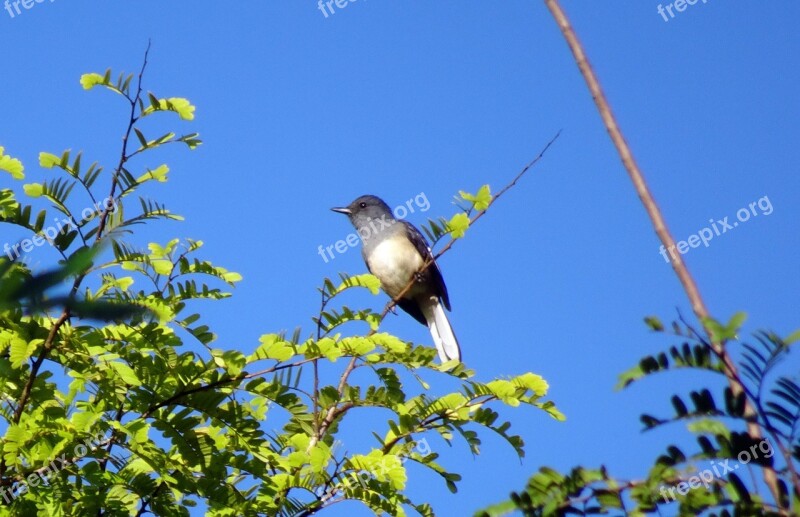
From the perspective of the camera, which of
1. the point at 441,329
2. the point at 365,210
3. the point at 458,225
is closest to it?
the point at 458,225

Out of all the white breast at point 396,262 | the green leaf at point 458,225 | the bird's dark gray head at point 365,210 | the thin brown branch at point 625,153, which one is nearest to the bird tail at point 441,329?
the white breast at point 396,262

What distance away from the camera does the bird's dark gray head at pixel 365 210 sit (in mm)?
8695

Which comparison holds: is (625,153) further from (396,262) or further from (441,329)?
(441,329)

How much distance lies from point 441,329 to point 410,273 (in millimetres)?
578

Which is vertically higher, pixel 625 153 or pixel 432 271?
pixel 432 271

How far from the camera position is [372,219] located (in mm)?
8625

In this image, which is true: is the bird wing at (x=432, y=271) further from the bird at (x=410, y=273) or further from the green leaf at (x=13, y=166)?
the green leaf at (x=13, y=166)

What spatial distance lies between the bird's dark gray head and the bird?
0.84 feet

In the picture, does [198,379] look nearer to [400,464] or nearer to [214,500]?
[214,500]

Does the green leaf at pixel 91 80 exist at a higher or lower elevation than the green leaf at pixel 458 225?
higher

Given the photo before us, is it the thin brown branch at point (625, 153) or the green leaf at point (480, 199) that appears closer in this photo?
the thin brown branch at point (625, 153)

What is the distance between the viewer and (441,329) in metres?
8.01

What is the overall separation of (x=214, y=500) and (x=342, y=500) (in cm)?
41

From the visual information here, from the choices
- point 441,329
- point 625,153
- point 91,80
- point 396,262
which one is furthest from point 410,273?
point 625,153
